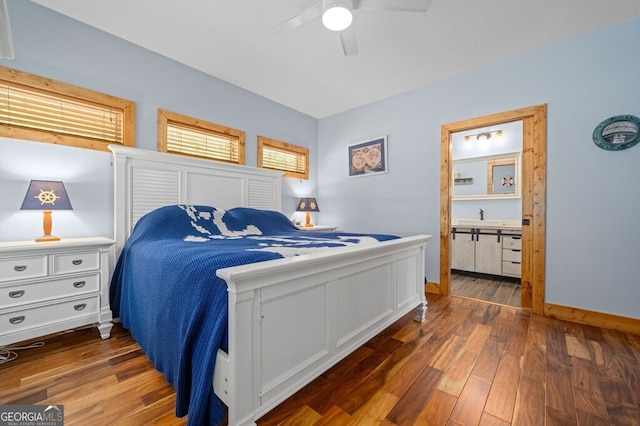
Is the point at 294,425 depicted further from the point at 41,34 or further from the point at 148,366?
the point at 41,34

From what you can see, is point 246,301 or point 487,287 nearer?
point 246,301

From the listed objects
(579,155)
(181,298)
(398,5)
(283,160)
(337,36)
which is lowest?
(181,298)

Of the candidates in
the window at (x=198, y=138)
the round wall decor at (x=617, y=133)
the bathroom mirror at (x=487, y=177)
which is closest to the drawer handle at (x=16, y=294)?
the window at (x=198, y=138)

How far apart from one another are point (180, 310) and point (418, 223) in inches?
117

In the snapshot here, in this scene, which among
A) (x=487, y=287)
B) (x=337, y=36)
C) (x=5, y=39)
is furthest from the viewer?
(x=487, y=287)

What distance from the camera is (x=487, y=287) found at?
354cm

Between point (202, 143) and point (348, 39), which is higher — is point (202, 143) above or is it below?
below

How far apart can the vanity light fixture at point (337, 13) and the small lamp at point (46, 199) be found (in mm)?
2348

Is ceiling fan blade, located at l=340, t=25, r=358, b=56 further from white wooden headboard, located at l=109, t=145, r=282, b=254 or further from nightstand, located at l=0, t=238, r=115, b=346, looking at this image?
nightstand, located at l=0, t=238, r=115, b=346

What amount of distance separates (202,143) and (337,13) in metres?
2.15

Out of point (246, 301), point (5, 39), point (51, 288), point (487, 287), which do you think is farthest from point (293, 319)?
point (487, 287)

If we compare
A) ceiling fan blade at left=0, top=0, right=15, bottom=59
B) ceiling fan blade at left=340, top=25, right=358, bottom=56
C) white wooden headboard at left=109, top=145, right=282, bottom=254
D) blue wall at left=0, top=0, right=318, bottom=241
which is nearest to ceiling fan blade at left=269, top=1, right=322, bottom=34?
ceiling fan blade at left=340, top=25, right=358, bottom=56

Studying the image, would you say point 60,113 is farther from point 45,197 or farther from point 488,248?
point 488,248

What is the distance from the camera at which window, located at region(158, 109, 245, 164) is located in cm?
282
